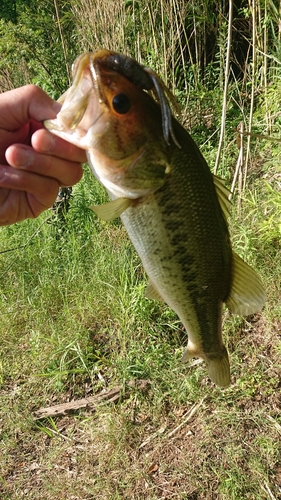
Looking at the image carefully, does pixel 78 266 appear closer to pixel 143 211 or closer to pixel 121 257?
pixel 121 257

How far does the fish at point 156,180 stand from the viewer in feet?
4.24

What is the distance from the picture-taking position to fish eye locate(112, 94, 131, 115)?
129 centimetres

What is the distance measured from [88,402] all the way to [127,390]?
0.34 m

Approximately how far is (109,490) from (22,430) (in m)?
0.91

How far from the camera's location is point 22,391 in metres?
3.69

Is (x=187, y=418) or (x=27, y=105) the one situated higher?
(x=27, y=105)

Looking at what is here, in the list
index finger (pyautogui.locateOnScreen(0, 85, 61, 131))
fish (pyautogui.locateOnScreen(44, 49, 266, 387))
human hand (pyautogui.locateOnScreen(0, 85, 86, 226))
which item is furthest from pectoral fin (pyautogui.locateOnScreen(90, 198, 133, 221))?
index finger (pyautogui.locateOnScreen(0, 85, 61, 131))

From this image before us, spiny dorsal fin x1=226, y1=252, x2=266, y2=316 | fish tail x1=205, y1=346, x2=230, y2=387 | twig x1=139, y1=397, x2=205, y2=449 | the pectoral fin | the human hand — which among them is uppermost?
the human hand

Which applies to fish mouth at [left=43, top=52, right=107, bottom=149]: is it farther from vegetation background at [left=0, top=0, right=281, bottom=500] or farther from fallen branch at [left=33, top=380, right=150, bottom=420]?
fallen branch at [left=33, top=380, right=150, bottom=420]

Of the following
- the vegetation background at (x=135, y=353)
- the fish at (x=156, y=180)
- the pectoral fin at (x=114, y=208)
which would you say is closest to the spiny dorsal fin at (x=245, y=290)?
the fish at (x=156, y=180)

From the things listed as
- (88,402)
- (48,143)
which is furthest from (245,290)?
(88,402)

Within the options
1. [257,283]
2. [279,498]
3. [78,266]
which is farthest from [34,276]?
[257,283]

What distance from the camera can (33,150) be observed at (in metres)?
1.55

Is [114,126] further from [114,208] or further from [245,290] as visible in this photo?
[245,290]
